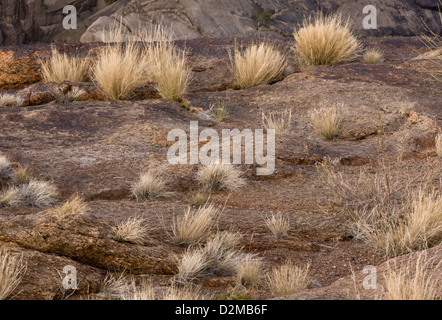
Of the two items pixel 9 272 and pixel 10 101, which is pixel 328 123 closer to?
pixel 10 101

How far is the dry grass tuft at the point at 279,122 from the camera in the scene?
8289 mm

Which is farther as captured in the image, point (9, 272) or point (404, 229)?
point (404, 229)

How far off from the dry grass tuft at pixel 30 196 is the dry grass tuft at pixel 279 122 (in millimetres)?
3345

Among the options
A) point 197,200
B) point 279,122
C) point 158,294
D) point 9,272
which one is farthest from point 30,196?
point 279,122

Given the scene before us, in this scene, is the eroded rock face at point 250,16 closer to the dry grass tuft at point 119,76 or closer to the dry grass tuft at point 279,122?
the dry grass tuft at point 119,76

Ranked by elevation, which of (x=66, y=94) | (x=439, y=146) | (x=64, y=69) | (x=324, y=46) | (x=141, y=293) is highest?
(x=324, y=46)

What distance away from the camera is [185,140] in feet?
24.6

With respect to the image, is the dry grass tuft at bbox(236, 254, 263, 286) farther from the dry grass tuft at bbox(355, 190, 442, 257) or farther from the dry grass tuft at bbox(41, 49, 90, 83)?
the dry grass tuft at bbox(41, 49, 90, 83)

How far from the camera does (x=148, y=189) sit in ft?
19.5

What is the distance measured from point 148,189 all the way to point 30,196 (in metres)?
1.16

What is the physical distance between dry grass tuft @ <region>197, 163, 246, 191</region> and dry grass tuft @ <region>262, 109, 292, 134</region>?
1.90 metres

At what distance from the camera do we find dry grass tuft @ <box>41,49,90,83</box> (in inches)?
406

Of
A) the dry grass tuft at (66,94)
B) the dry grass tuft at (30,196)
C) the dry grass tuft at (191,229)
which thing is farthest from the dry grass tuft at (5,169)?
the dry grass tuft at (66,94)

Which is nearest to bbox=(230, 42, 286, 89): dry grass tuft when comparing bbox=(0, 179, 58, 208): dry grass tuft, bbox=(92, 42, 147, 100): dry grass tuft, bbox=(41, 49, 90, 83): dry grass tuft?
bbox=(92, 42, 147, 100): dry grass tuft
